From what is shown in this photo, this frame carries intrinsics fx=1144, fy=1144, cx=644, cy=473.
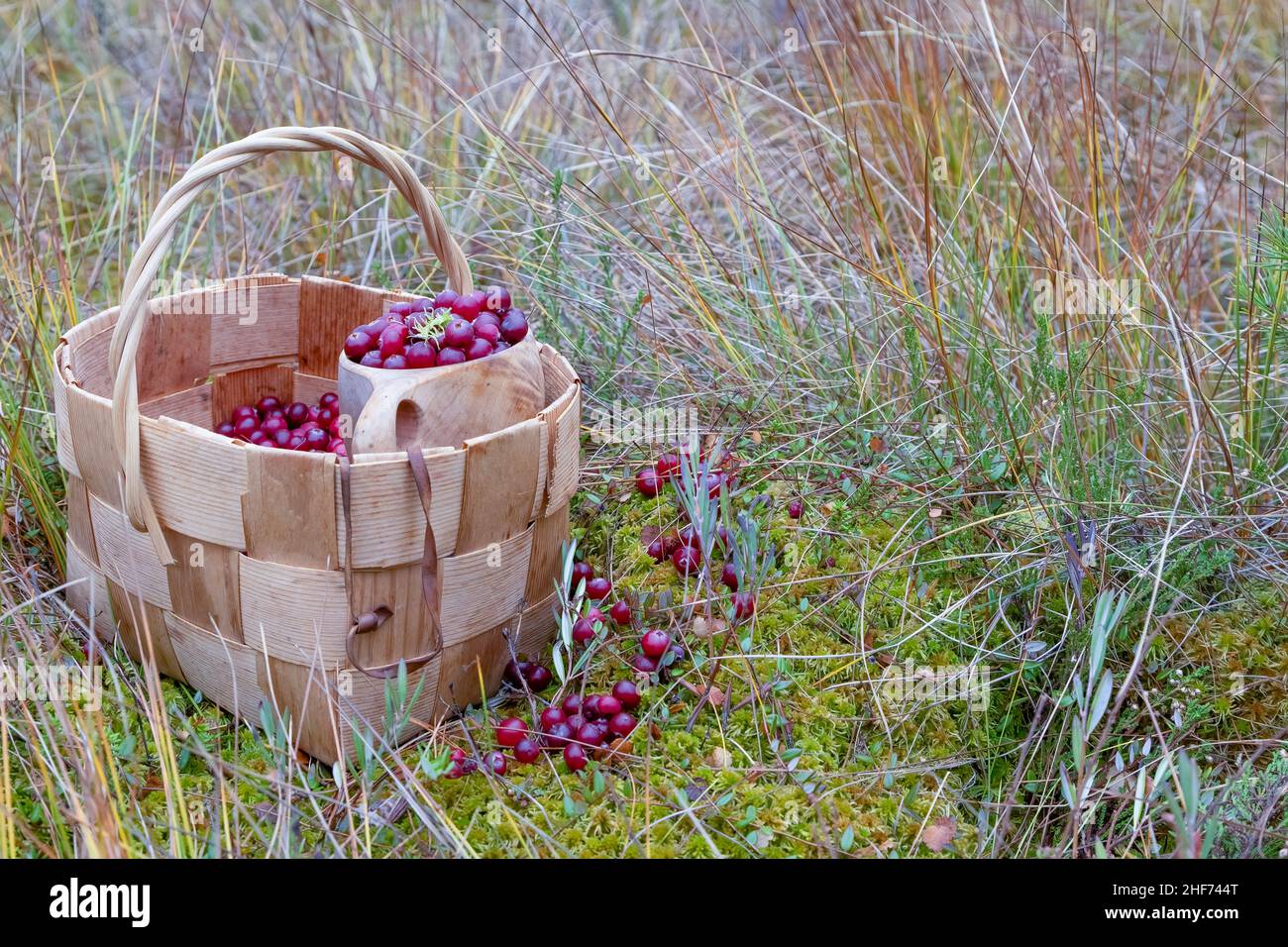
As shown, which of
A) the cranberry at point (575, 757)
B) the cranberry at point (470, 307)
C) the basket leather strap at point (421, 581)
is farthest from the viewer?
the cranberry at point (470, 307)

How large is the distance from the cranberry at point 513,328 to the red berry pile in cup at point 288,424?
32 cm

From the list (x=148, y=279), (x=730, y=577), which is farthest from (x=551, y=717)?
(x=148, y=279)

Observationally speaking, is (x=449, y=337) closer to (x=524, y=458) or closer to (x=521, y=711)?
(x=524, y=458)

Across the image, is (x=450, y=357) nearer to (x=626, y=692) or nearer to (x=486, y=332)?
(x=486, y=332)

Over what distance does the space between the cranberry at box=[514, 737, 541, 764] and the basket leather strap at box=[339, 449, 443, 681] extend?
177 mm

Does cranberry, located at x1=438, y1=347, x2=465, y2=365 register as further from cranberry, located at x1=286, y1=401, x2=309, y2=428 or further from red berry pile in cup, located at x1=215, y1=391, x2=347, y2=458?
cranberry, located at x1=286, y1=401, x2=309, y2=428

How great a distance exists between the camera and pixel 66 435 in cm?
172

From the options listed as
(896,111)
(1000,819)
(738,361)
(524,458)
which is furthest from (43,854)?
(896,111)

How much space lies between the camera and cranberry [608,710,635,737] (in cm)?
163

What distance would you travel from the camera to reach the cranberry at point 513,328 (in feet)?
5.91

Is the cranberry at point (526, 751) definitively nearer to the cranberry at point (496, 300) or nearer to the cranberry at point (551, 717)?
the cranberry at point (551, 717)

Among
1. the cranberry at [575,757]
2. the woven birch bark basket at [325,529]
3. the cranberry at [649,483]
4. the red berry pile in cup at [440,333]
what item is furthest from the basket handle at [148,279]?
the cranberry at [649,483]

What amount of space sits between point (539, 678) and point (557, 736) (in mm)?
154

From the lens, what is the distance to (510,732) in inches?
64.3
